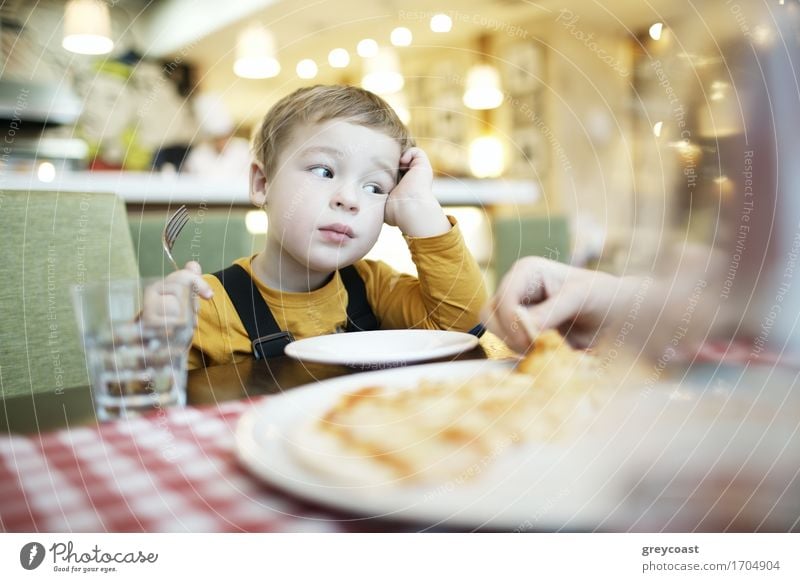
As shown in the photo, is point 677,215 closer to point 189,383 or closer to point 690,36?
A: point 690,36

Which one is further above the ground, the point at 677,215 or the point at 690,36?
the point at 690,36

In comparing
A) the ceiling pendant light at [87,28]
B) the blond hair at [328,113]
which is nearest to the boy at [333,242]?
the blond hair at [328,113]

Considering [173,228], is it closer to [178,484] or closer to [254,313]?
[254,313]

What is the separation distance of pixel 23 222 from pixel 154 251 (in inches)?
3.5

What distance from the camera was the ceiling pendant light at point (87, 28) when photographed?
411 millimetres

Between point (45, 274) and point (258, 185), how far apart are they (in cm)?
15

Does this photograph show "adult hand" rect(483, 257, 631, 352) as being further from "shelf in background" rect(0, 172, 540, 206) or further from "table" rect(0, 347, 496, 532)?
"table" rect(0, 347, 496, 532)

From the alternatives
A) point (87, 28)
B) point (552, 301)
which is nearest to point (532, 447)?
point (552, 301)

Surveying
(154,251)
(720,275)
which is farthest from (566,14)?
(154,251)

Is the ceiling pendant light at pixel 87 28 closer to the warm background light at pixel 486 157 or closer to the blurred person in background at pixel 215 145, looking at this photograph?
the blurred person in background at pixel 215 145

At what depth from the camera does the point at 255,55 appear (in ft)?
1.38

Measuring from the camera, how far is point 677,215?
1.36 feet

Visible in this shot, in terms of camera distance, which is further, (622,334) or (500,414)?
(622,334)

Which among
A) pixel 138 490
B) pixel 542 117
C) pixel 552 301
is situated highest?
pixel 542 117
